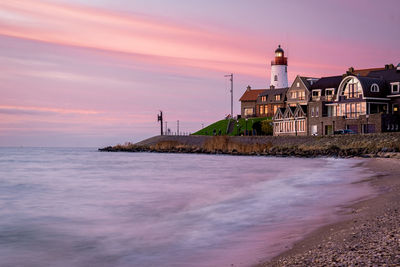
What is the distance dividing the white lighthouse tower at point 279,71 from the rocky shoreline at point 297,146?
76.5ft

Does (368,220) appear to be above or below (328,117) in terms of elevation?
below

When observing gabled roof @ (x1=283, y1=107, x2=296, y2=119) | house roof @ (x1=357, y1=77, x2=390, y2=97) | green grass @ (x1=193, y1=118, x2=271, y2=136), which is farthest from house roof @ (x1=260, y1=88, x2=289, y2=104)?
house roof @ (x1=357, y1=77, x2=390, y2=97)

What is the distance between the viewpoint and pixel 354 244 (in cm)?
673

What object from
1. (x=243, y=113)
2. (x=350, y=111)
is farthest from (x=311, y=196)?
(x=243, y=113)

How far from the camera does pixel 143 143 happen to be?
104m

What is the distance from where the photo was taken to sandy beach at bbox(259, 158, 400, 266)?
5.79 m

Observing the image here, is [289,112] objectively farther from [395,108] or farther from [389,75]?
[395,108]

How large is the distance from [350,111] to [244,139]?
18.3m

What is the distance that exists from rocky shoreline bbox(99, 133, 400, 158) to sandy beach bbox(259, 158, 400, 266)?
103ft

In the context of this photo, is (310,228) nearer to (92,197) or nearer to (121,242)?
(121,242)

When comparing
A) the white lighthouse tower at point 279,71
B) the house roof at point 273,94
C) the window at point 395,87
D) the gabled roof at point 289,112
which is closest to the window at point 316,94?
the gabled roof at point 289,112

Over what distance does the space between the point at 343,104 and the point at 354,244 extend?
62.8 m

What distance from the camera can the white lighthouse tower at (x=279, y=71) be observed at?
9744 cm

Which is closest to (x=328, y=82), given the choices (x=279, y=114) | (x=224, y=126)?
(x=279, y=114)
